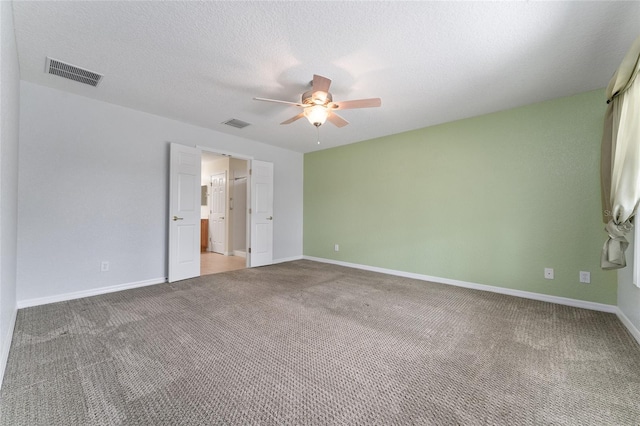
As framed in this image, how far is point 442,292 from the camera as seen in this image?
3.53 metres

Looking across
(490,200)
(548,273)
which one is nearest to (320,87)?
(490,200)

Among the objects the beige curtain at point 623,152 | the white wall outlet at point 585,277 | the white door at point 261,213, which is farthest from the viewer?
the white door at point 261,213

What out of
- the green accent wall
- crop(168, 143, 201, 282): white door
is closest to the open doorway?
crop(168, 143, 201, 282): white door

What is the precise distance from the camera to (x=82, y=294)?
3.15 meters

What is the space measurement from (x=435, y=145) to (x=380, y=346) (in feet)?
10.7

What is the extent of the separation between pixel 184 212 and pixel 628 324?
17.8 feet

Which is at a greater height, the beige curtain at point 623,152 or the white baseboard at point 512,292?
the beige curtain at point 623,152

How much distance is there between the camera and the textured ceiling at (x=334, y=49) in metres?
1.81

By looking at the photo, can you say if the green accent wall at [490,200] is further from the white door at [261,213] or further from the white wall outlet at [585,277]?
the white door at [261,213]

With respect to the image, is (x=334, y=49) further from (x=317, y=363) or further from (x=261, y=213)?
(x=261, y=213)

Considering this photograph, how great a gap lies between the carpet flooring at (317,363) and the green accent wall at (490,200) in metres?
0.58

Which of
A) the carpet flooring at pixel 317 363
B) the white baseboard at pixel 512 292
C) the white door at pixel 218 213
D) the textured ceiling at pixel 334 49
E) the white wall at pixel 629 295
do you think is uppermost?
the textured ceiling at pixel 334 49

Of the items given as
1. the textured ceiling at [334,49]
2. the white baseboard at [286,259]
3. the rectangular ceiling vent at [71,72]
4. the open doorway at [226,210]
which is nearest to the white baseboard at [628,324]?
the textured ceiling at [334,49]

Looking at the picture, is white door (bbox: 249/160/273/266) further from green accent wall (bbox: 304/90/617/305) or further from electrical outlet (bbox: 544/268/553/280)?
electrical outlet (bbox: 544/268/553/280)
